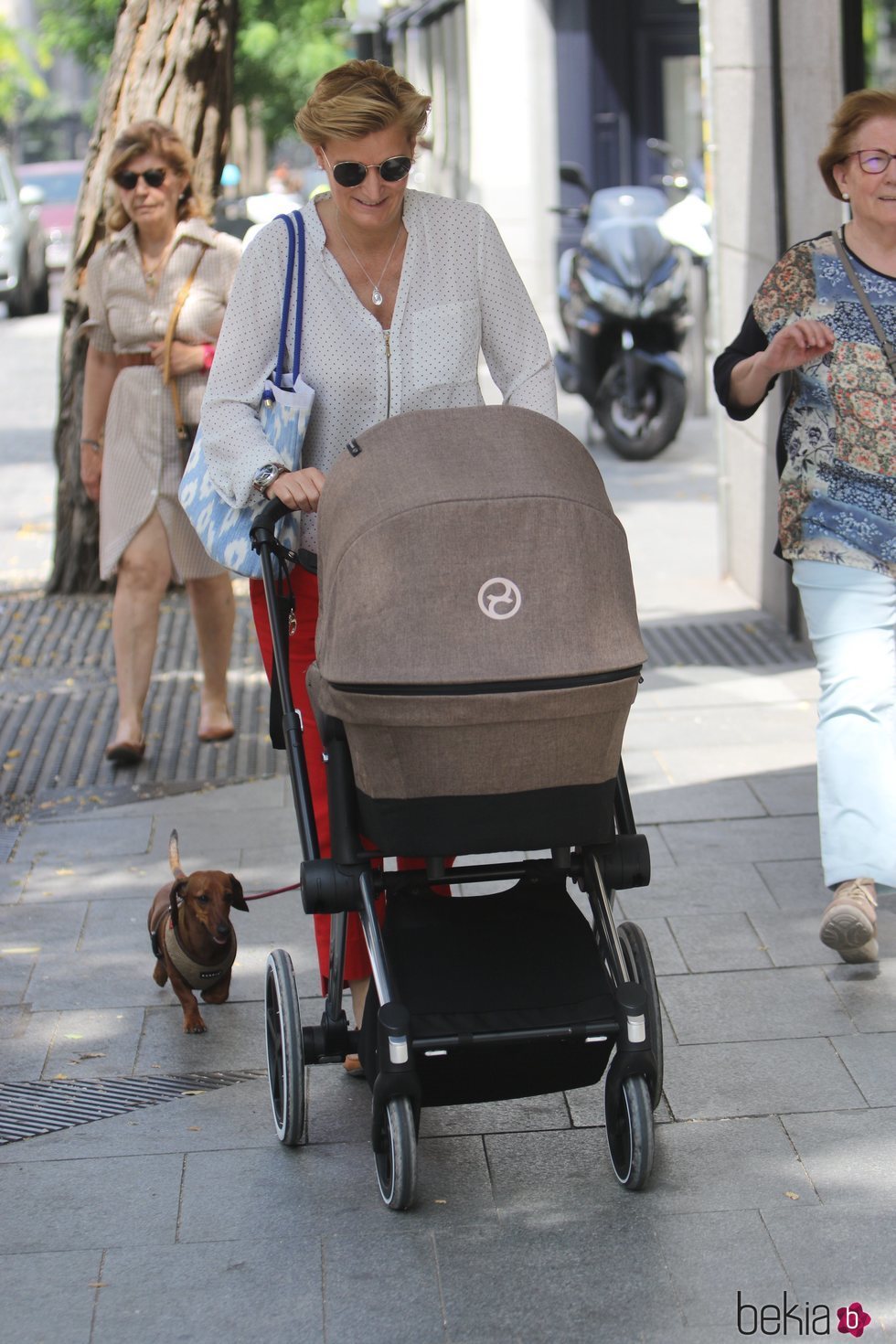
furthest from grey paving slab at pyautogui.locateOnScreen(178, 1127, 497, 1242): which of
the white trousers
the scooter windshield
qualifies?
the scooter windshield

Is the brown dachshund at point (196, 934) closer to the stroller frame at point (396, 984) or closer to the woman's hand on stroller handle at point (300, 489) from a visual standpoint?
the stroller frame at point (396, 984)

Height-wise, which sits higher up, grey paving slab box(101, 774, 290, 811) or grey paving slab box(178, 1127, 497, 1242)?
grey paving slab box(178, 1127, 497, 1242)

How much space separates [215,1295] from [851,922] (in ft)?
6.23

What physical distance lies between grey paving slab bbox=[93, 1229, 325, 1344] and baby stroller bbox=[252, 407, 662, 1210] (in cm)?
27

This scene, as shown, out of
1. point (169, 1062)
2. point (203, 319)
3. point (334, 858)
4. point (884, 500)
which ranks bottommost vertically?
point (169, 1062)

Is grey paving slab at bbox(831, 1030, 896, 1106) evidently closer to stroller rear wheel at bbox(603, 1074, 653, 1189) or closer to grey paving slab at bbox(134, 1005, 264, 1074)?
stroller rear wheel at bbox(603, 1074, 653, 1189)

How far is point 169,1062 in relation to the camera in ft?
14.6

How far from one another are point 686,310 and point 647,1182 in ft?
34.6

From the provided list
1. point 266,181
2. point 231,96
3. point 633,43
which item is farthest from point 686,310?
point 266,181

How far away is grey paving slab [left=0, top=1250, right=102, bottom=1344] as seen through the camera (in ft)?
10.8

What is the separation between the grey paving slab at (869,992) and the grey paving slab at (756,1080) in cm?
17

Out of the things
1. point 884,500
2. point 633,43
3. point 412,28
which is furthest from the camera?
point 412,28

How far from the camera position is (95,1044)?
180 inches

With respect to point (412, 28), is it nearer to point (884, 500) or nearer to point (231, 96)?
point (231, 96)
